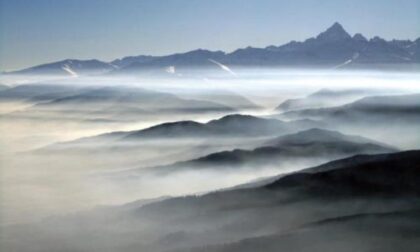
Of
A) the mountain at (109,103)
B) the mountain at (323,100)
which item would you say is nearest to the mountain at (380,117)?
the mountain at (323,100)

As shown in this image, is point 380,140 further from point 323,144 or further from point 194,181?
point 194,181

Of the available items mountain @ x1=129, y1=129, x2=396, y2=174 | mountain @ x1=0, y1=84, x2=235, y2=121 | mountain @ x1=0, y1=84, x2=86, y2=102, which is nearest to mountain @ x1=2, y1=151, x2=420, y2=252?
mountain @ x1=129, y1=129, x2=396, y2=174

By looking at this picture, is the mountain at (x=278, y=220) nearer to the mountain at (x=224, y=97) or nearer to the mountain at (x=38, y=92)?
the mountain at (x=38, y=92)

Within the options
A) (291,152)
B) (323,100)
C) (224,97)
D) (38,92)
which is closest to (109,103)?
(38,92)

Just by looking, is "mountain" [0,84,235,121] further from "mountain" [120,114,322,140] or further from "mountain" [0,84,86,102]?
"mountain" [120,114,322,140]

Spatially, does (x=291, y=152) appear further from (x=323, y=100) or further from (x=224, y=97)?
(x=224, y=97)

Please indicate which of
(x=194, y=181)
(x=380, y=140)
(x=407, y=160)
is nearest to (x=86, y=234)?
(x=194, y=181)
